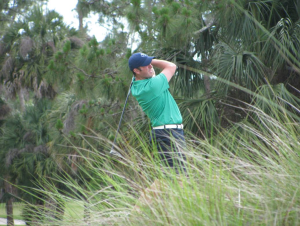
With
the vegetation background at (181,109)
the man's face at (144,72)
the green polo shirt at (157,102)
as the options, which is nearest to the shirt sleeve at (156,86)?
the green polo shirt at (157,102)

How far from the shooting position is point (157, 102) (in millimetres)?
3969

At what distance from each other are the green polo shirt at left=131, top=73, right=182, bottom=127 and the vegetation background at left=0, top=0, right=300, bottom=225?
9.5 inches

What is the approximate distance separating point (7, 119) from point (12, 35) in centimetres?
369

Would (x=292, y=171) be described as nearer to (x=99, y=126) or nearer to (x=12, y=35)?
(x=99, y=126)

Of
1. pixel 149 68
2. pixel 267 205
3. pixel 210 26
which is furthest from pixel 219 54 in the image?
pixel 267 205

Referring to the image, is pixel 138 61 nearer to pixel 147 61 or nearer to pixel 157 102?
pixel 147 61

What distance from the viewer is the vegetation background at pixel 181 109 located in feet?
7.80

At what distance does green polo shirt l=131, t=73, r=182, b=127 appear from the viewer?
12.9 ft

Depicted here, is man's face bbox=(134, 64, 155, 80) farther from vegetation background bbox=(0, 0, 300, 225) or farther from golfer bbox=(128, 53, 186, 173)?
vegetation background bbox=(0, 0, 300, 225)

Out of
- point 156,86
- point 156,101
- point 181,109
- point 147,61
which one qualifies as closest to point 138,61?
point 147,61

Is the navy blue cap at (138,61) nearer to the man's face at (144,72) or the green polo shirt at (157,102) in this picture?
the man's face at (144,72)

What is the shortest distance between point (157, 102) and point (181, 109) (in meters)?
3.09

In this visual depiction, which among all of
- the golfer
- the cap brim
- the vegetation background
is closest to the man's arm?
the golfer

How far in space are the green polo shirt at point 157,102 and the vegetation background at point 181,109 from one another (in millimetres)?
240
